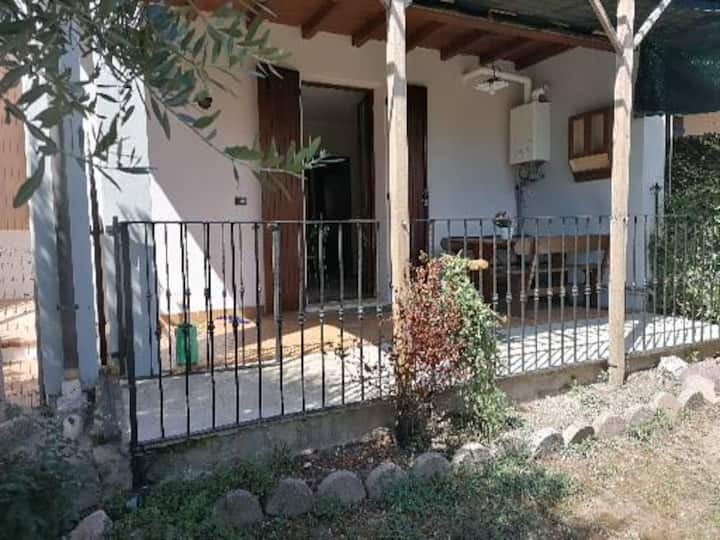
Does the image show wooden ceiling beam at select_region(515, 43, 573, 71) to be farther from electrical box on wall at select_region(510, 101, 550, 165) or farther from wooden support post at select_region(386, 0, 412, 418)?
wooden support post at select_region(386, 0, 412, 418)

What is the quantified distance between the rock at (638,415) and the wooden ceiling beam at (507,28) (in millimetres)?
3127

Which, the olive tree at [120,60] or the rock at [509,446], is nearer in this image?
the olive tree at [120,60]

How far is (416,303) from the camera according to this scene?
277cm

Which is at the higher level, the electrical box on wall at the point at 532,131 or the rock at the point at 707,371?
the electrical box on wall at the point at 532,131

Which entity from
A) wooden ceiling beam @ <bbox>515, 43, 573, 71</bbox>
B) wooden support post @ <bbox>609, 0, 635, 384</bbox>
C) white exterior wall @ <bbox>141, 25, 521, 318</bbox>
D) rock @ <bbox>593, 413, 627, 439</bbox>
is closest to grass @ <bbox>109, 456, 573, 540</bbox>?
rock @ <bbox>593, 413, 627, 439</bbox>

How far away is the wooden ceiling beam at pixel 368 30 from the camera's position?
495 centimetres

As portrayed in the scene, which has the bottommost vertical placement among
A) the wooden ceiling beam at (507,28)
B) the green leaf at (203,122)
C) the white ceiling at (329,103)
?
the green leaf at (203,122)

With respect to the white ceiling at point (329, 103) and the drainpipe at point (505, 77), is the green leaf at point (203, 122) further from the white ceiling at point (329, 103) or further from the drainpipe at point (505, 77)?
the drainpipe at point (505, 77)

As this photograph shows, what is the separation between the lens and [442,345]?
2770 millimetres

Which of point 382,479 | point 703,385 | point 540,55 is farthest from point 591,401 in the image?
point 540,55

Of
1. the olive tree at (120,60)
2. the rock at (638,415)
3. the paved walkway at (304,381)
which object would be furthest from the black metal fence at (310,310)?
the olive tree at (120,60)

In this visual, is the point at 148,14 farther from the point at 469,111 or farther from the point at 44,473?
the point at 469,111

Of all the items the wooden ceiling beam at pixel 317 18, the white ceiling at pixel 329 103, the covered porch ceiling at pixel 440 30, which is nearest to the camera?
the covered porch ceiling at pixel 440 30

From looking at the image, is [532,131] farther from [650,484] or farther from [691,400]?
[650,484]
